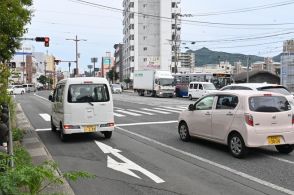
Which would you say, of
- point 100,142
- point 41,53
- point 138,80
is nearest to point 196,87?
point 138,80

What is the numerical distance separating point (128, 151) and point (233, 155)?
2.78m

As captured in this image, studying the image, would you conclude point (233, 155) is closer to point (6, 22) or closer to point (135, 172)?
point (135, 172)

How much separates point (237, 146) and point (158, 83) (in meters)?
38.7

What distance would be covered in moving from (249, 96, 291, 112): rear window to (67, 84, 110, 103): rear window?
15.8 ft

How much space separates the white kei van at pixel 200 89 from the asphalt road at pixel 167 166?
25.7 meters

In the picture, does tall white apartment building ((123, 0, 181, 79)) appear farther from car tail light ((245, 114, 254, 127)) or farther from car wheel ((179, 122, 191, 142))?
car tail light ((245, 114, 254, 127))

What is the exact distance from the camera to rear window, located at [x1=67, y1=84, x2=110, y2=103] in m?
12.1

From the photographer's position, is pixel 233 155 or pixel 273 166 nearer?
pixel 273 166

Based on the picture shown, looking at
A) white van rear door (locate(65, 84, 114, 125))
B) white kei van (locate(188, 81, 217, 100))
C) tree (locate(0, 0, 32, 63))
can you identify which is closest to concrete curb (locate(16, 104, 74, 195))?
white van rear door (locate(65, 84, 114, 125))

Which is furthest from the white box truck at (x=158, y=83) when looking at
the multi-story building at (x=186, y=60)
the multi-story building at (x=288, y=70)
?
the multi-story building at (x=186, y=60)

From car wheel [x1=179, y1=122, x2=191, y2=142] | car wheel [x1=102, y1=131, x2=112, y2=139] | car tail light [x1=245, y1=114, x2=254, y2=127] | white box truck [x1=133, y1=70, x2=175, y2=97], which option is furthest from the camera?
white box truck [x1=133, y1=70, x2=175, y2=97]

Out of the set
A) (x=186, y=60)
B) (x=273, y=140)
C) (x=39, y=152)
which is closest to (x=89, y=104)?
(x=39, y=152)

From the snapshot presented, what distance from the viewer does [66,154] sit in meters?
10.2

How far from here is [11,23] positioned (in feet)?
30.5
